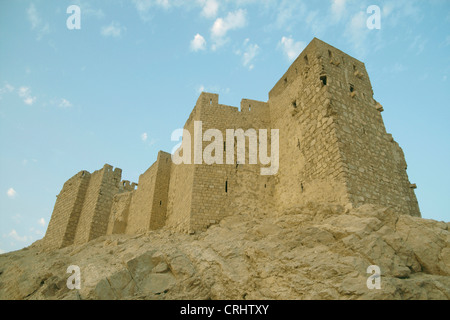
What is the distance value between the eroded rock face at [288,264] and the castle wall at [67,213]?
783 cm

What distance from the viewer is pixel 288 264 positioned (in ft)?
23.2

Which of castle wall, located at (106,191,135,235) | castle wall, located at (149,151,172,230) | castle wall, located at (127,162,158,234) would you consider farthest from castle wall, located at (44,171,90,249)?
castle wall, located at (149,151,172,230)

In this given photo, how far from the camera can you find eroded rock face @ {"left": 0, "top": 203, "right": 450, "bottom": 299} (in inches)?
240

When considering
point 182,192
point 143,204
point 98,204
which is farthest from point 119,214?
point 182,192

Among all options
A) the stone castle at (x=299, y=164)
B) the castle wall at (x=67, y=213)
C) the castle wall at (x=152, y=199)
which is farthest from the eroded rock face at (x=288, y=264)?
the castle wall at (x=67, y=213)

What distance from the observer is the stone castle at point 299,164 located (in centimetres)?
1022

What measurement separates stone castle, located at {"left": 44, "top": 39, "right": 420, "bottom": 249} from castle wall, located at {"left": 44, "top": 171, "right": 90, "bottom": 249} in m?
1.48

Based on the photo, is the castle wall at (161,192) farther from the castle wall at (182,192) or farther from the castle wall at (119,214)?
the castle wall at (119,214)

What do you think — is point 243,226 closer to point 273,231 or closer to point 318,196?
point 273,231

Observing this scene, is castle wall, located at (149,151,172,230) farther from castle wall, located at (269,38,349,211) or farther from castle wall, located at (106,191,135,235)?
castle wall, located at (269,38,349,211)

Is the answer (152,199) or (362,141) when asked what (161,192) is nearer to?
(152,199)

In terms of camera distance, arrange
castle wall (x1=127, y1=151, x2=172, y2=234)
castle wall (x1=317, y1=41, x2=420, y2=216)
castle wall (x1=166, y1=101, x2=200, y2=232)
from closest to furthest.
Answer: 1. castle wall (x1=317, y1=41, x2=420, y2=216)
2. castle wall (x1=166, y1=101, x2=200, y2=232)
3. castle wall (x1=127, y1=151, x2=172, y2=234)
